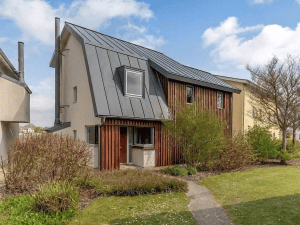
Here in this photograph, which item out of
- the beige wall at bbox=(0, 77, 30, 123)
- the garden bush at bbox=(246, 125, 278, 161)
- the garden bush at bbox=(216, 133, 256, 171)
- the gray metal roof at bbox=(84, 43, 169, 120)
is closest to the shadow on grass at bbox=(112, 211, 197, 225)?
the gray metal roof at bbox=(84, 43, 169, 120)

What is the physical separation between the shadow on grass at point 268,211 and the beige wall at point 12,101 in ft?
41.0

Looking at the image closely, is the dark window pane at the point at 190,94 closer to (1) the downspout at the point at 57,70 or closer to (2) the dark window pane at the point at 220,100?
(2) the dark window pane at the point at 220,100

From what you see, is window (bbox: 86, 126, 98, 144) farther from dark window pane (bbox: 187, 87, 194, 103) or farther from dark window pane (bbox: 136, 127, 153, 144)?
dark window pane (bbox: 187, 87, 194, 103)

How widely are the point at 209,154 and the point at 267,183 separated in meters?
2.86

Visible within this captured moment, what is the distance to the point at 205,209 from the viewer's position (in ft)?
20.5

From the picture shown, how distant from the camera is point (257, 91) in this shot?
17125 mm

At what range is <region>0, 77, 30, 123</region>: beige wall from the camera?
12.2 m

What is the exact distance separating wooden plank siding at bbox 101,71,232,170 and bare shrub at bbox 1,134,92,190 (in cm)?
306

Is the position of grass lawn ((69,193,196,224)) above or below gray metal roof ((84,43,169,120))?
below

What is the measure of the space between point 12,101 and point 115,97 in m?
6.73

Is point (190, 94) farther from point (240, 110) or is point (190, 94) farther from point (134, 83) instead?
point (240, 110)

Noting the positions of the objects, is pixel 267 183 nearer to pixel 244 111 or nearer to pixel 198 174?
pixel 198 174

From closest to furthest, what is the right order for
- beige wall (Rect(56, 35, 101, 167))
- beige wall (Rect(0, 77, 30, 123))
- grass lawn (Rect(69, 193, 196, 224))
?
1. grass lawn (Rect(69, 193, 196, 224))
2. beige wall (Rect(56, 35, 101, 167))
3. beige wall (Rect(0, 77, 30, 123))

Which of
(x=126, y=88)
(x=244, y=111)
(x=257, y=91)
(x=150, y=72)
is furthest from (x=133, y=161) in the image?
(x=244, y=111)
